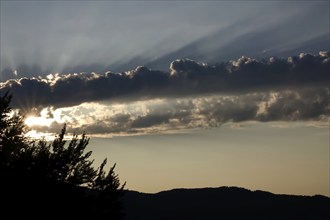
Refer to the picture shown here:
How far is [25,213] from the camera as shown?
36.8 meters

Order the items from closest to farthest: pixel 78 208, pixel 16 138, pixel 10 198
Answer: pixel 10 198, pixel 78 208, pixel 16 138

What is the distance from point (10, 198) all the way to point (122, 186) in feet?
32.5

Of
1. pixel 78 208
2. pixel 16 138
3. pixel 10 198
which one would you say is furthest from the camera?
pixel 16 138

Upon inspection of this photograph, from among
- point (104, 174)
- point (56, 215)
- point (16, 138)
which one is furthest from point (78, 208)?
point (16, 138)

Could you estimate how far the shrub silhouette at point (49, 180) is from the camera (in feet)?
122

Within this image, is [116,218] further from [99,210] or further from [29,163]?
[29,163]

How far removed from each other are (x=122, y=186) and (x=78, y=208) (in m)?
5.18

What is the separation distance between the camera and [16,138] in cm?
4216

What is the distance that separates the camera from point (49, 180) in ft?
128

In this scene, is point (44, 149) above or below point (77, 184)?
above

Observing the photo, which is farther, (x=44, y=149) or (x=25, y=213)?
(x=44, y=149)

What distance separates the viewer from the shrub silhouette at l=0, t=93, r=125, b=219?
37.3 m

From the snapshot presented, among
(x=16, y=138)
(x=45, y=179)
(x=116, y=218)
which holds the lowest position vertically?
(x=116, y=218)

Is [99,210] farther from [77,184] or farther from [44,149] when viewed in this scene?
[44,149]
